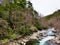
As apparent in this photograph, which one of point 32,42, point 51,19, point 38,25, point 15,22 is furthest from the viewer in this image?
point 51,19

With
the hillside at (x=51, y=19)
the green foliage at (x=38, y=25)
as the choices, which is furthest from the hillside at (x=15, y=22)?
the hillside at (x=51, y=19)

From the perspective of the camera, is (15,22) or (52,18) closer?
(15,22)

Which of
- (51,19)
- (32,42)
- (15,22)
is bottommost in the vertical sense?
(32,42)

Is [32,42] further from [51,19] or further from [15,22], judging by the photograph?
[51,19]

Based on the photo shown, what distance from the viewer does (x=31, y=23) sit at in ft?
47.6

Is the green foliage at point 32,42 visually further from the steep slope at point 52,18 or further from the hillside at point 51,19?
the hillside at point 51,19

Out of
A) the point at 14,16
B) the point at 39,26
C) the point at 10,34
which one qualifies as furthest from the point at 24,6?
the point at 10,34

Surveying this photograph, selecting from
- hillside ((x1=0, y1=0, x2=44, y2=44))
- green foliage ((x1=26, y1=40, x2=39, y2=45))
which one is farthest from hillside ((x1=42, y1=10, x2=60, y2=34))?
green foliage ((x1=26, y1=40, x2=39, y2=45))

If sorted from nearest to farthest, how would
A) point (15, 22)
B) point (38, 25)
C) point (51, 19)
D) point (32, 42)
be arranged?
1. point (32, 42)
2. point (15, 22)
3. point (38, 25)
4. point (51, 19)

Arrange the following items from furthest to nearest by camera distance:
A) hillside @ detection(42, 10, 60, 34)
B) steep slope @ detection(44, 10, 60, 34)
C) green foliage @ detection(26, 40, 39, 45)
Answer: hillside @ detection(42, 10, 60, 34), steep slope @ detection(44, 10, 60, 34), green foliage @ detection(26, 40, 39, 45)

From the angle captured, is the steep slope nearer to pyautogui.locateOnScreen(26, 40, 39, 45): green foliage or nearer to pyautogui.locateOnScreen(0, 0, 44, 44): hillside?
pyautogui.locateOnScreen(0, 0, 44, 44): hillside

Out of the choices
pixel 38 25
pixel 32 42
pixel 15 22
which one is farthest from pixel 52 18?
pixel 32 42

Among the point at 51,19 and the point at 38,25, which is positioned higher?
the point at 51,19

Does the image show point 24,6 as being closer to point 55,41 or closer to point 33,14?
point 33,14
